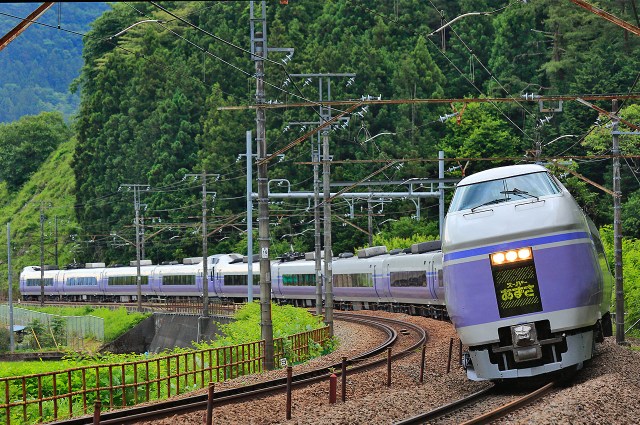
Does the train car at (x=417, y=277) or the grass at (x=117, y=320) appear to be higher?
the train car at (x=417, y=277)

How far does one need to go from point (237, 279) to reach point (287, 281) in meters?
6.00

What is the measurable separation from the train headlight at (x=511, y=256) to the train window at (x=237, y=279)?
173 ft

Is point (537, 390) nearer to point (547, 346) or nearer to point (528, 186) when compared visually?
point (547, 346)

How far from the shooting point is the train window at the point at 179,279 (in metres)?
79.4

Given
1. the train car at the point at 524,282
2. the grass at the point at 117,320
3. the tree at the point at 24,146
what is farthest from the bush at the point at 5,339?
the tree at the point at 24,146

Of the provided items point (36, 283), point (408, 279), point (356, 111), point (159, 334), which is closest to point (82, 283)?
point (36, 283)

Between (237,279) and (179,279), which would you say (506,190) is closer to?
(237,279)

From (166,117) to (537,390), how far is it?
8948cm

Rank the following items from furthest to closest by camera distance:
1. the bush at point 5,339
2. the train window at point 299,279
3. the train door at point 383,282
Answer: the bush at point 5,339 < the train window at point 299,279 < the train door at point 383,282

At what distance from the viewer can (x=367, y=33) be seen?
9550 centimetres

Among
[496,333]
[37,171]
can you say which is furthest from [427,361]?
[37,171]

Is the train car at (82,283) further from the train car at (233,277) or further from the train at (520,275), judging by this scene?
the train at (520,275)

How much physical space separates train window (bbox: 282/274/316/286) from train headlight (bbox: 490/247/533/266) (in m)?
46.0

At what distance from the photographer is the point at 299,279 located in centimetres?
6675
